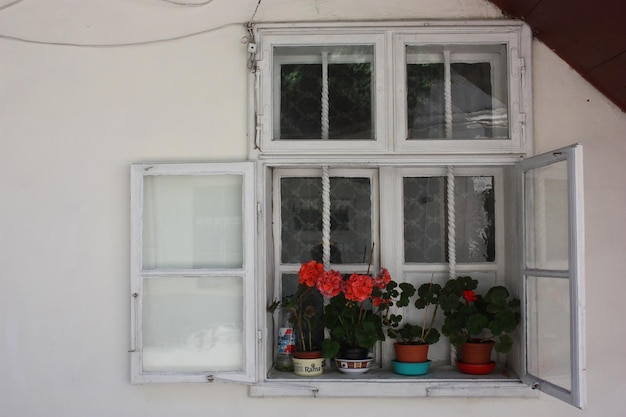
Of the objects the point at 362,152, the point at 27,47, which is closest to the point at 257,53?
the point at 362,152

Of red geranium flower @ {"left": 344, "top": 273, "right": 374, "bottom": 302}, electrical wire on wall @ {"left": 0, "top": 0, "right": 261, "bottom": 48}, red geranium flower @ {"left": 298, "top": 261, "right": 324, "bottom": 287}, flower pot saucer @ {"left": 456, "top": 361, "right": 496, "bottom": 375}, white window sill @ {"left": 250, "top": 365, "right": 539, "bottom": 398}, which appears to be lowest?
white window sill @ {"left": 250, "top": 365, "right": 539, "bottom": 398}

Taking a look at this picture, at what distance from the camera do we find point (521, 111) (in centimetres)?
429

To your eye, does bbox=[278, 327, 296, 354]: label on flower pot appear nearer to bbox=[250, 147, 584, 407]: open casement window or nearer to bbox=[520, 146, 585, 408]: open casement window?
bbox=[250, 147, 584, 407]: open casement window

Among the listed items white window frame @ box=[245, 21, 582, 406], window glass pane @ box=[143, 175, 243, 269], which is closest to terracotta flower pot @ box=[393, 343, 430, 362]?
white window frame @ box=[245, 21, 582, 406]

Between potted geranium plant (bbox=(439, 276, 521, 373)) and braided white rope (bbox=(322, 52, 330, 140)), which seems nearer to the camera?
potted geranium plant (bbox=(439, 276, 521, 373))

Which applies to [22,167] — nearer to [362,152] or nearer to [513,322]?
[362,152]

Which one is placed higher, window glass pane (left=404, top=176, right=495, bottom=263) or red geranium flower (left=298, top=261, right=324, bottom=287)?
window glass pane (left=404, top=176, right=495, bottom=263)

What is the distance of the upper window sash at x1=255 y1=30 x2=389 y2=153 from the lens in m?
4.30

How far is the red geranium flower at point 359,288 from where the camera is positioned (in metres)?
4.20

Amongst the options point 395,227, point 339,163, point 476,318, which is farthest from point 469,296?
point 339,163

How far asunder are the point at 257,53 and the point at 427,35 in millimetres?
818

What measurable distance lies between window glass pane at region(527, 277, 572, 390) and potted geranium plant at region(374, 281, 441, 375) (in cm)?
46

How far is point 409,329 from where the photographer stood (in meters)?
4.35

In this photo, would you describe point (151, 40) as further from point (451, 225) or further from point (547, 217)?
point (547, 217)
